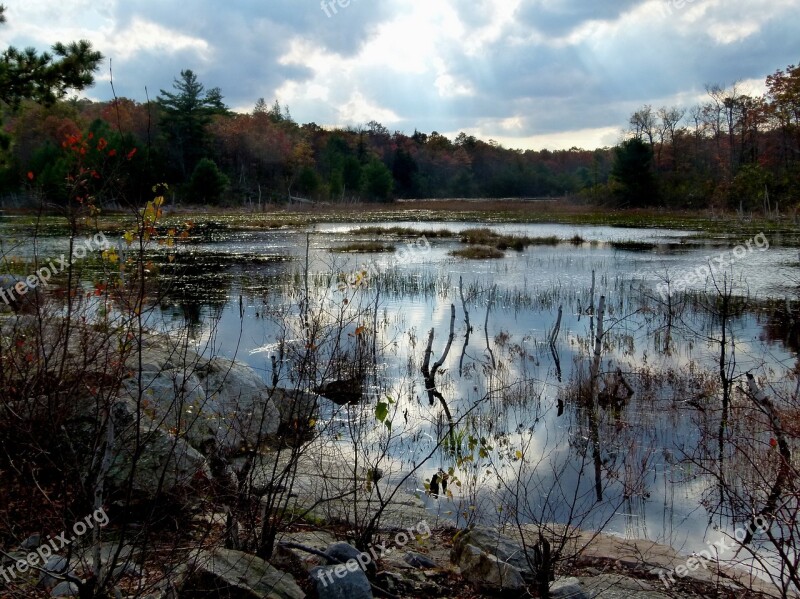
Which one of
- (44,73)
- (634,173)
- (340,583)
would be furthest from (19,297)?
(634,173)

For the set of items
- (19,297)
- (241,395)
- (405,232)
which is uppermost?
(405,232)

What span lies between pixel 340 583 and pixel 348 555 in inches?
21.5

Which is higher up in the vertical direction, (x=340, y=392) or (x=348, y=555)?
(x=348, y=555)

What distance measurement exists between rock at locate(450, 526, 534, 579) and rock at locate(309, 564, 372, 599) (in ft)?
5.18

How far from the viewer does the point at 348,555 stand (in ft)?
18.8

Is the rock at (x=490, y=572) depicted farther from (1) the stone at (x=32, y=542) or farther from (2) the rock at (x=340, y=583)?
(1) the stone at (x=32, y=542)

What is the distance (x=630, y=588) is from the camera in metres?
6.28

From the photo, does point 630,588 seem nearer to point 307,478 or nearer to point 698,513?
point 698,513

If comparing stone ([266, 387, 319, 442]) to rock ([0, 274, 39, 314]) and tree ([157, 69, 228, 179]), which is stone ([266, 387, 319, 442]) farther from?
tree ([157, 69, 228, 179])

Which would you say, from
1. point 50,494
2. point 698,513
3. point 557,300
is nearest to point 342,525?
point 50,494

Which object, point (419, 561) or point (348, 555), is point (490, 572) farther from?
point (348, 555)

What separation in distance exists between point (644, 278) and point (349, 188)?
221ft

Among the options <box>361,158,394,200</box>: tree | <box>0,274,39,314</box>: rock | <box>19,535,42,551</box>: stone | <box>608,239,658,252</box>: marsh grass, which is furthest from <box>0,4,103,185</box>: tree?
<box>361,158,394,200</box>: tree

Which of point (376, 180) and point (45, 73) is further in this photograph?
point (376, 180)
